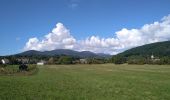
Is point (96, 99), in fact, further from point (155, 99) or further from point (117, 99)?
point (155, 99)

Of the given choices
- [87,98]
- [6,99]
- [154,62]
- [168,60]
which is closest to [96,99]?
[87,98]

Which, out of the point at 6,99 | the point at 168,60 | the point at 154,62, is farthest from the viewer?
the point at 154,62

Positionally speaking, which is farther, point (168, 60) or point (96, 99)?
point (168, 60)

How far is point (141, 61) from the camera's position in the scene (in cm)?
17788

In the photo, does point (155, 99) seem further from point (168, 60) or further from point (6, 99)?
point (168, 60)

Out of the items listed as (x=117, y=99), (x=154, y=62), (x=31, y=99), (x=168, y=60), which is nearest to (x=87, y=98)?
(x=117, y=99)

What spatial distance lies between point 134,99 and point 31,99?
27.2 ft

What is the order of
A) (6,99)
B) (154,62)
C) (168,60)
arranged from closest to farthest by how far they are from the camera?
(6,99)
(168,60)
(154,62)

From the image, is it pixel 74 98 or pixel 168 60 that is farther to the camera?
pixel 168 60

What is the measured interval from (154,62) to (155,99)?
15200 centimetres

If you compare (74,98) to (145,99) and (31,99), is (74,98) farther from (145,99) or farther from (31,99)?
(145,99)

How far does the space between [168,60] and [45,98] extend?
141572mm

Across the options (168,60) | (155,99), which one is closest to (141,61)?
(168,60)

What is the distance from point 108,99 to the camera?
2406 centimetres
